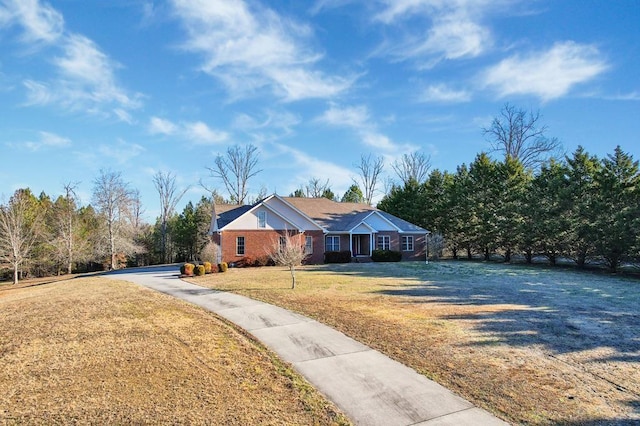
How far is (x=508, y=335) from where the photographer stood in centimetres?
834

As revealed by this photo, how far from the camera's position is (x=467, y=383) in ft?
18.9

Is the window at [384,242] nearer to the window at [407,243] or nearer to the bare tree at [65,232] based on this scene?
the window at [407,243]

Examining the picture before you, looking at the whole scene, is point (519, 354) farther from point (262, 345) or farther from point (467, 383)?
point (262, 345)

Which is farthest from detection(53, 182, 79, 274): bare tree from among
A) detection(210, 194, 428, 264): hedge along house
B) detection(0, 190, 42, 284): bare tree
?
detection(210, 194, 428, 264): hedge along house

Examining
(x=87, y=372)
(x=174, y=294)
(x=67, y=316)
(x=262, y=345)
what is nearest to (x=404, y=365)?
(x=262, y=345)

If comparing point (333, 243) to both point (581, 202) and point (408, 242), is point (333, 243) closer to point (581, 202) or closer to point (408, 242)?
point (408, 242)

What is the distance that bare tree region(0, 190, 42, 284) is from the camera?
28688 mm

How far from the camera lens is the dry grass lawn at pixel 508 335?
5.26 meters

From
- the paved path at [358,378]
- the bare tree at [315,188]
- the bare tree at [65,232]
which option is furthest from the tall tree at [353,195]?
the paved path at [358,378]

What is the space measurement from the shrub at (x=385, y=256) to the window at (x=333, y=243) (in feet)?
9.92

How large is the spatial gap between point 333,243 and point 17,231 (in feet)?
80.2

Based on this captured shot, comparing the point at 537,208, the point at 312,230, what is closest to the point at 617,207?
the point at 537,208

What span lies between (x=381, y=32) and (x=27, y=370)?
16573 millimetres

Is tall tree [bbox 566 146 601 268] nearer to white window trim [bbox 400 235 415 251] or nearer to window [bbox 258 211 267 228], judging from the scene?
white window trim [bbox 400 235 415 251]
